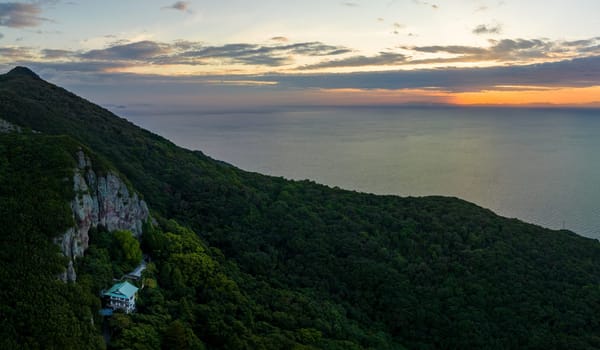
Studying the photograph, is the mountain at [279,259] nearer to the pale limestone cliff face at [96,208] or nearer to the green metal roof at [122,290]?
the pale limestone cliff face at [96,208]

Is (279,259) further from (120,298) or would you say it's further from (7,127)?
(7,127)

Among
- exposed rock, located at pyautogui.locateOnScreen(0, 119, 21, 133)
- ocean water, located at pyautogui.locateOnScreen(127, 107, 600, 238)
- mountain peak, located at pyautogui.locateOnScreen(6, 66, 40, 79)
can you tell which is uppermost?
mountain peak, located at pyautogui.locateOnScreen(6, 66, 40, 79)

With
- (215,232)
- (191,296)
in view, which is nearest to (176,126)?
(215,232)

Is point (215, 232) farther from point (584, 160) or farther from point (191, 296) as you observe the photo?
point (584, 160)

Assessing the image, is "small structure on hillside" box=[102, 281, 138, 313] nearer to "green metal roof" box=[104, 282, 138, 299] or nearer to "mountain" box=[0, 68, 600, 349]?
"green metal roof" box=[104, 282, 138, 299]

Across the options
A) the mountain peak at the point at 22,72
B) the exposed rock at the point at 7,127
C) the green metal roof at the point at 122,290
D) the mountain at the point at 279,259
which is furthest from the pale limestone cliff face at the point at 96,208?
the mountain peak at the point at 22,72

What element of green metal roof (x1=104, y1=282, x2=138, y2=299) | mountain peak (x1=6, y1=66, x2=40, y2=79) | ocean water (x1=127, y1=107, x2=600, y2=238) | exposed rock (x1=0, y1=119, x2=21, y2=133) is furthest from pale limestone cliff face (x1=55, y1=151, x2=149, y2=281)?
ocean water (x1=127, y1=107, x2=600, y2=238)

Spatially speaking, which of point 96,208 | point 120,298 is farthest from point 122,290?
point 96,208
